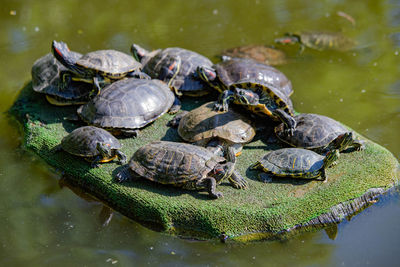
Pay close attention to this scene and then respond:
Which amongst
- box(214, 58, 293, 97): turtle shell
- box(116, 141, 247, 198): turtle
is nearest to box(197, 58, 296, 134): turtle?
box(214, 58, 293, 97): turtle shell

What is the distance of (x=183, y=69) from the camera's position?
25.5 feet

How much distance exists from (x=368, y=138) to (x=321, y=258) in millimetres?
2765

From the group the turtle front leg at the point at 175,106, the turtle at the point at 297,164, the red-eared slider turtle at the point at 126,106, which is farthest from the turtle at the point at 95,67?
the turtle at the point at 297,164

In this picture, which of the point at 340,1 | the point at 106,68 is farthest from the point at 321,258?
the point at 340,1

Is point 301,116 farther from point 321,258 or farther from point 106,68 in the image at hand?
point 106,68

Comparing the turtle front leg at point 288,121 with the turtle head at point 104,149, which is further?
the turtle front leg at point 288,121

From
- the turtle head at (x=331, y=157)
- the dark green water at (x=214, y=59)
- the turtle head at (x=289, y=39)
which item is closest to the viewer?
the dark green water at (x=214, y=59)

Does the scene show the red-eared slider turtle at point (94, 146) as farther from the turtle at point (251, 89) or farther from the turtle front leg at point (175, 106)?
the turtle at point (251, 89)

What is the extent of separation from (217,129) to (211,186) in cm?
109

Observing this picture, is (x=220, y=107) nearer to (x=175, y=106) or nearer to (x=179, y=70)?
(x=175, y=106)

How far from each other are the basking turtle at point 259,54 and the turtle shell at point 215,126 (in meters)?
2.72

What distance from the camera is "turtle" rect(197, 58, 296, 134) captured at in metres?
6.36

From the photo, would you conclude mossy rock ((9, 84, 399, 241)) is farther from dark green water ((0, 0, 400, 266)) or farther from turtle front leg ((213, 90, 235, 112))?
turtle front leg ((213, 90, 235, 112))

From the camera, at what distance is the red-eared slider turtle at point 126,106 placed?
6457 millimetres
